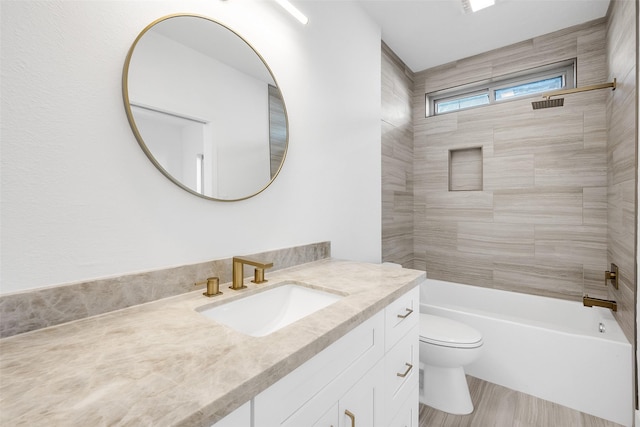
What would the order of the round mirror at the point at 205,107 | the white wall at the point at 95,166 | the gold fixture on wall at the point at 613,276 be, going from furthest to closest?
the gold fixture on wall at the point at 613,276, the round mirror at the point at 205,107, the white wall at the point at 95,166

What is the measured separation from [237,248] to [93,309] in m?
0.51

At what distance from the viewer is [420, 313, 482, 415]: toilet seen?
1.66 m

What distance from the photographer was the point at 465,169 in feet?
9.24

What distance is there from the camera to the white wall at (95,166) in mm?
677

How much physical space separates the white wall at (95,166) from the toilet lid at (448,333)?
43.0 inches

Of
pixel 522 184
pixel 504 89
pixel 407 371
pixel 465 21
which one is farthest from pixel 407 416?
pixel 504 89

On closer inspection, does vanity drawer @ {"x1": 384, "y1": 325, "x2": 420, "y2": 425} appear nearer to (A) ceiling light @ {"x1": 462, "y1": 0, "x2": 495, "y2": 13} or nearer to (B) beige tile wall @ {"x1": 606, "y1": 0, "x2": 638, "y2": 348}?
(B) beige tile wall @ {"x1": 606, "y1": 0, "x2": 638, "y2": 348}

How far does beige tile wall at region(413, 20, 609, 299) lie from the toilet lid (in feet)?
3.35

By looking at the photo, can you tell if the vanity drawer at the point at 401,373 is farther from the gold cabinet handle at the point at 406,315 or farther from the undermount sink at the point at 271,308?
the undermount sink at the point at 271,308

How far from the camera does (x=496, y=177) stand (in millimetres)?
2596

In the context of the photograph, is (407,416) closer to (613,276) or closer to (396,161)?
(613,276)

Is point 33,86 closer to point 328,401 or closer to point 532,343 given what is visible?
point 328,401

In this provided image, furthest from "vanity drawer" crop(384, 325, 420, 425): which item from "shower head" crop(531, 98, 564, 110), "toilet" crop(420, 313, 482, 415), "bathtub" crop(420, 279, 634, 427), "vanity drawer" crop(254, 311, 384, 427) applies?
"shower head" crop(531, 98, 564, 110)

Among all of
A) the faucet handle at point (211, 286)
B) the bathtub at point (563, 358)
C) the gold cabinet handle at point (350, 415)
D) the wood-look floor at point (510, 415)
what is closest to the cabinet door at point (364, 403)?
the gold cabinet handle at point (350, 415)
